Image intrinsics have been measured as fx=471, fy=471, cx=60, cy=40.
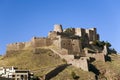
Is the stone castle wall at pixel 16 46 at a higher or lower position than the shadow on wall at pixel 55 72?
higher

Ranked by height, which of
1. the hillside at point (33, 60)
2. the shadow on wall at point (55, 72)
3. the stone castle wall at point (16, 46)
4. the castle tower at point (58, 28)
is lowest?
the shadow on wall at point (55, 72)

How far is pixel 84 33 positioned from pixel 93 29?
3.62 meters

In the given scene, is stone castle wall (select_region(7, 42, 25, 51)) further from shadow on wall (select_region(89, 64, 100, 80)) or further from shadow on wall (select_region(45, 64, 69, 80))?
shadow on wall (select_region(89, 64, 100, 80))

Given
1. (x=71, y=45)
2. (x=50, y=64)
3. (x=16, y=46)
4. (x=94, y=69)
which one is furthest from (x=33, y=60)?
(x=94, y=69)

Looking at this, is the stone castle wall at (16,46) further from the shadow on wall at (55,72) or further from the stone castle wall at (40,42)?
the shadow on wall at (55,72)

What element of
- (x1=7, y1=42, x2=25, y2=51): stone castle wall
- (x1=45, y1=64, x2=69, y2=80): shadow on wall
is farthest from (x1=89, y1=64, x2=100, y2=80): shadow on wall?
(x1=7, y1=42, x2=25, y2=51): stone castle wall

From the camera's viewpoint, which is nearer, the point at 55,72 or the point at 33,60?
the point at 55,72

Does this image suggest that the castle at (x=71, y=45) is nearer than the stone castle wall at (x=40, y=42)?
Yes

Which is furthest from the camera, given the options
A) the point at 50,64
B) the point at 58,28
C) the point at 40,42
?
the point at 58,28

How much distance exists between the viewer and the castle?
84669 mm

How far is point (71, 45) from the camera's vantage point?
90.1 meters

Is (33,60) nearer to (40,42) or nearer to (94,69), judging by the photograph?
(40,42)

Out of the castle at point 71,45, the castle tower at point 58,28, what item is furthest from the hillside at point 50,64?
the castle tower at point 58,28

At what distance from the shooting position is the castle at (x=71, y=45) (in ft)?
278
